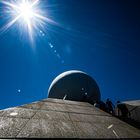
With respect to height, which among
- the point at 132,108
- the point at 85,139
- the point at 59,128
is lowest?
the point at 85,139

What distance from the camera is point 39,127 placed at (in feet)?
14.7

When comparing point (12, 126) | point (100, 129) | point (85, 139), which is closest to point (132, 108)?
point (100, 129)

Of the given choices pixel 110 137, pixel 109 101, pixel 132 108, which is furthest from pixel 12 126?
pixel 109 101

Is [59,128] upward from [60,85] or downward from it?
downward

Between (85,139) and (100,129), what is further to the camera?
(100,129)

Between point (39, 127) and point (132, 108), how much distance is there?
30.2 feet

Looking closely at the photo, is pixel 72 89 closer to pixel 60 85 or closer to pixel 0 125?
pixel 60 85

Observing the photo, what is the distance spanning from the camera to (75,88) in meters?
18.6

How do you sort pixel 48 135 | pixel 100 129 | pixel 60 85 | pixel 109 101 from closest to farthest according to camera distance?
pixel 48 135, pixel 100 129, pixel 109 101, pixel 60 85

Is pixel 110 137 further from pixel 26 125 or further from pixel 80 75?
pixel 80 75

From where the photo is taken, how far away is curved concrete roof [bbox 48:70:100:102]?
60.2 feet

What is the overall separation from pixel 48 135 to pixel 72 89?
14585mm

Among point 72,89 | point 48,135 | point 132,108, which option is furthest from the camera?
point 72,89

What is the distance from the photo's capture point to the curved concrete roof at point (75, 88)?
60.2 feet
